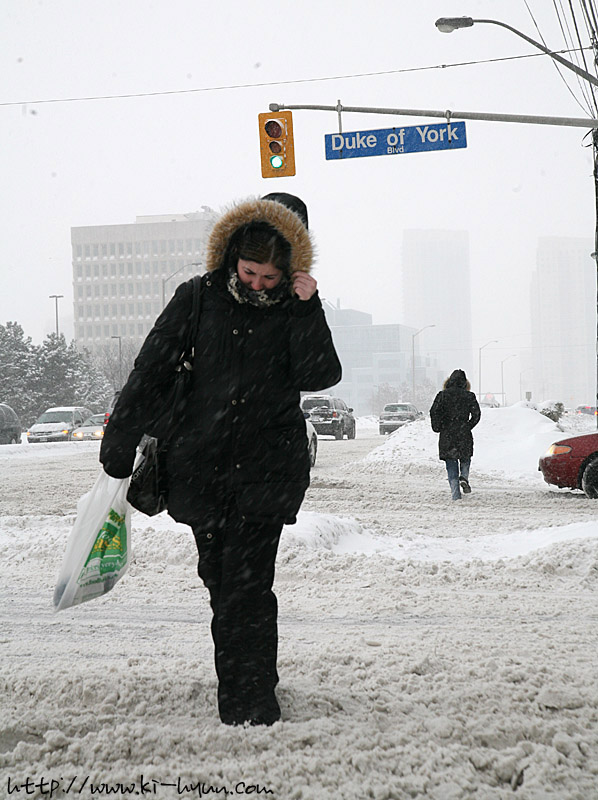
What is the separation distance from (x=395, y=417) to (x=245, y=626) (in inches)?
1558

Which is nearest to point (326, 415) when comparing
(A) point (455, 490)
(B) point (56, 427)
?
(B) point (56, 427)

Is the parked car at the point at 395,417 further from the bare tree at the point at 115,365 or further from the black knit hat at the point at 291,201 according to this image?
the black knit hat at the point at 291,201

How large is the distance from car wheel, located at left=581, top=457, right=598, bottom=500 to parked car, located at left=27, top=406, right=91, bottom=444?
25862mm

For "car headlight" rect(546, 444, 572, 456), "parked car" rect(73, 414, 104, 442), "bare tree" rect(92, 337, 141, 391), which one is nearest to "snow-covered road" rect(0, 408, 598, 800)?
"car headlight" rect(546, 444, 572, 456)

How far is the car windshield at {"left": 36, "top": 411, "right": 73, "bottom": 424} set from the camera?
35.2m

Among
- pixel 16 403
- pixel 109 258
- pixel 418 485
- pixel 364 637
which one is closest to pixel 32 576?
pixel 364 637

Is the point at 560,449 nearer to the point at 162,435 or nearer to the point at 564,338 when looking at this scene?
the point at 162,435

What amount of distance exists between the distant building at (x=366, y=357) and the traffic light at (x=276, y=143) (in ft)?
453

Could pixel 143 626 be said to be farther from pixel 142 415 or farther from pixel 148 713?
pixel 142 415

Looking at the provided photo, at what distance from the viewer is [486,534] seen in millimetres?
8586

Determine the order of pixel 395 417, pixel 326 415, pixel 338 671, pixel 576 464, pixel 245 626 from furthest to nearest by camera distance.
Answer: pixel 395 417 < pixel 326 415 < pixel 576 464 < pixel 338 671 < pixel 245 626

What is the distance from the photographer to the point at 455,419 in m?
11.8

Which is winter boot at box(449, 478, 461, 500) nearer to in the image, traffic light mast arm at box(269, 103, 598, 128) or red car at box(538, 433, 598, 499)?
red car at box(538, 433, 598, 499)

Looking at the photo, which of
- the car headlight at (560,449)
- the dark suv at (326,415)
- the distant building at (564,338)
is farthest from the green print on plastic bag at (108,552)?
the distant building at (564,338)
